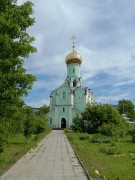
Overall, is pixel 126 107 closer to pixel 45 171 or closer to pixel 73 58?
pixel 73 58

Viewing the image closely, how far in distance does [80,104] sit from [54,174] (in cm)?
5254

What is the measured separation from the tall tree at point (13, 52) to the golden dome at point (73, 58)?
168 ft

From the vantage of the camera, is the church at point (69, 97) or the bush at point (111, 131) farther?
the church at point (69, 97)

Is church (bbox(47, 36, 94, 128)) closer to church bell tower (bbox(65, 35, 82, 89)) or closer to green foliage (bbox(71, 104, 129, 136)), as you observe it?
church bell tower (bbox(65, 35, 82, 89))

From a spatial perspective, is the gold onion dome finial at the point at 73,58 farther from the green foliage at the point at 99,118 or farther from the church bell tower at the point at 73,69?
the green foliage at the point at 99,118

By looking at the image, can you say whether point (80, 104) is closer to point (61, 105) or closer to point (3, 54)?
point (61, 105)

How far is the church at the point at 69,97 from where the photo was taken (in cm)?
6102

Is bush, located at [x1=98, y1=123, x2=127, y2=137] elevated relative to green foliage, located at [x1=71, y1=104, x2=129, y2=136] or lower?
lower

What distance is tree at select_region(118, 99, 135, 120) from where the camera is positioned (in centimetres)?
9238

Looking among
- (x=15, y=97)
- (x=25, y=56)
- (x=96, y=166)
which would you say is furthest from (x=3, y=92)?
(x=96, y=166)

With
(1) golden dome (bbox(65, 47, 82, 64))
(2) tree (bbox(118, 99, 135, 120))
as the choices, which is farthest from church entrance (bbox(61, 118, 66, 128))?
(2) tree (bbox(118, 99, 135, 120))

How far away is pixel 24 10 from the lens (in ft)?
38.7

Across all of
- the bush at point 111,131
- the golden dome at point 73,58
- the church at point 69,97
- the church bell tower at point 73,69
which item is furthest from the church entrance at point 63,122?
the bush at point 111,131

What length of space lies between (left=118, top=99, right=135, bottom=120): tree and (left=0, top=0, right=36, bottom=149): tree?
8236cm
